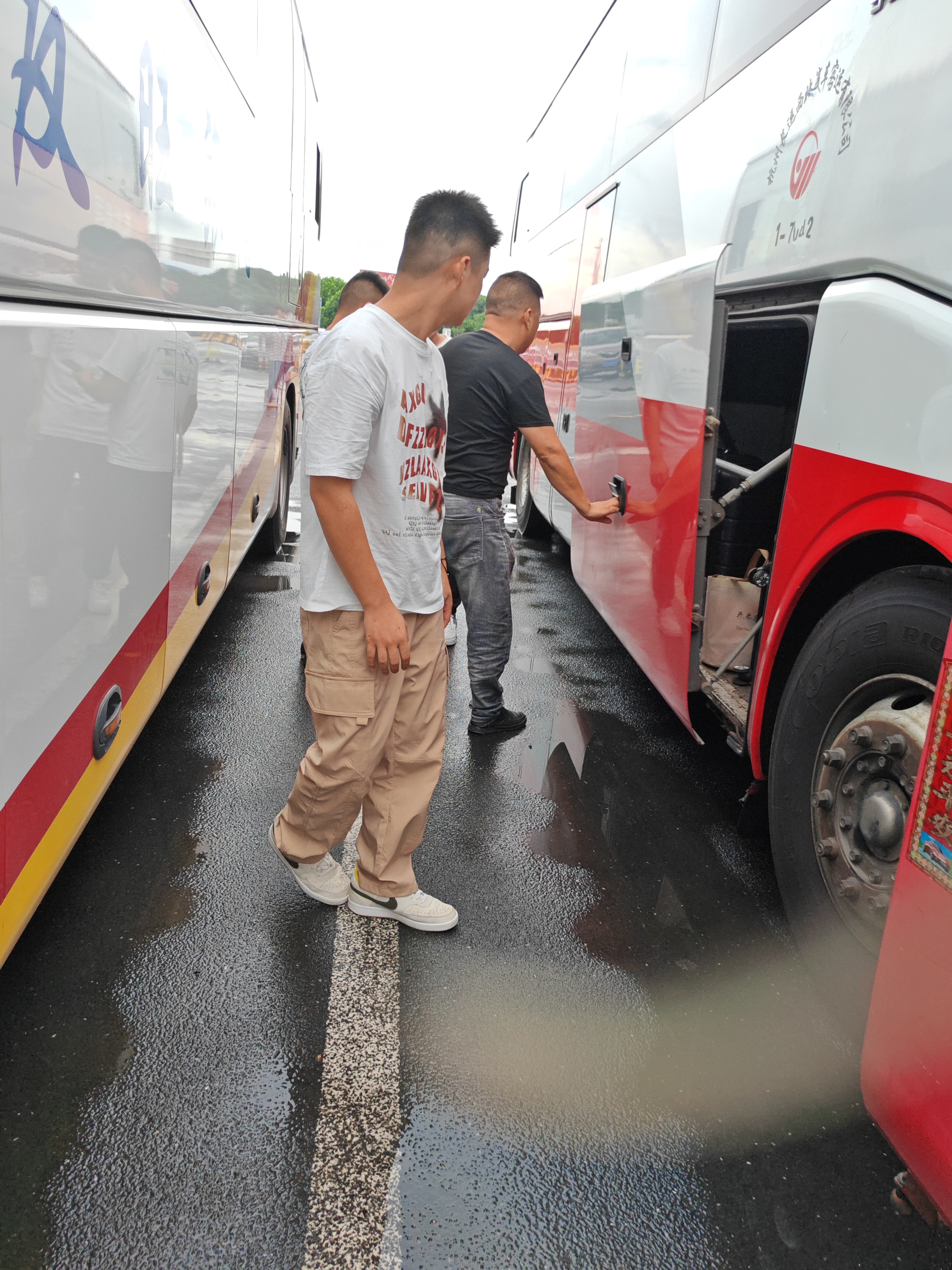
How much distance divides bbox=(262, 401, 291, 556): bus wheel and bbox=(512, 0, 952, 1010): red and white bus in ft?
10.6

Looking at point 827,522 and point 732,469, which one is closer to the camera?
point 827,522

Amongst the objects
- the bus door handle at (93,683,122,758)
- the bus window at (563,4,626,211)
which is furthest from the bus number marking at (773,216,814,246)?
the bus window at (563,4,626,211)

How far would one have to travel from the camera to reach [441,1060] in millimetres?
2387

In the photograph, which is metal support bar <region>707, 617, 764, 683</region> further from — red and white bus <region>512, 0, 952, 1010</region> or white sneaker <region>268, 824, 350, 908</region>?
white sneaker <region>268, 824, 350, 908</region>

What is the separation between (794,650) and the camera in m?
2.83

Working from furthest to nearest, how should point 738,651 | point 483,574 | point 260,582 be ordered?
point 260,582, point 483,574, point 738,651

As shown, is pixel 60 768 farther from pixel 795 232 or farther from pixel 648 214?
pixel 648 214

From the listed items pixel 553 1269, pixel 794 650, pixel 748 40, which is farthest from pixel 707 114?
pixel 553 1269

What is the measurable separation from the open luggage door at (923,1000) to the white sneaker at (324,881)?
158 centimetres

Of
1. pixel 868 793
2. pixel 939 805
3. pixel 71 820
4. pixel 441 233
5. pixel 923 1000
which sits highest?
pixel 441 233

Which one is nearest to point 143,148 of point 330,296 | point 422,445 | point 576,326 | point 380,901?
point 422,445

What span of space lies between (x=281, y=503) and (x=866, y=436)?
604 centimetres

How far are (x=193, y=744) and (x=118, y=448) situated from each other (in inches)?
72.4

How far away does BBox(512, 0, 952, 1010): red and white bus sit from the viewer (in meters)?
2.14
